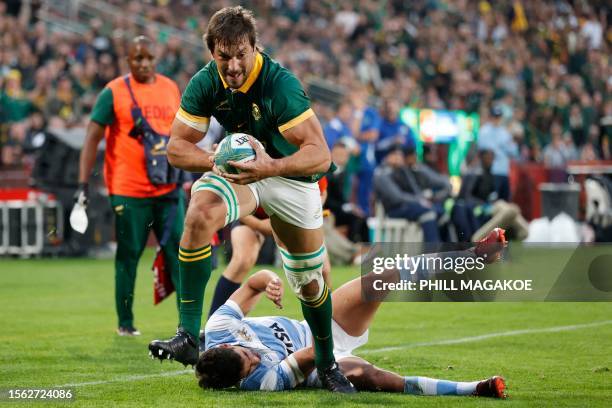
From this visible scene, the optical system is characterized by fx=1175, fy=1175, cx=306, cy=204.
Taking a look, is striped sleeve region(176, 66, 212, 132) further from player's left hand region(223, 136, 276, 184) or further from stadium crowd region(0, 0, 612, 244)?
stadium crowd region(0, 0, 612, 244)

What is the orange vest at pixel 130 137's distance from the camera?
10.1 metres

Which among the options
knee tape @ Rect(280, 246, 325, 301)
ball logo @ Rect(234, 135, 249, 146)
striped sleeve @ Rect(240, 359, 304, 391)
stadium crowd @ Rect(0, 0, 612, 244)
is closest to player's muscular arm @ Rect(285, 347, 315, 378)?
striped sleeve @ Rect(240, 359, 304, 391)

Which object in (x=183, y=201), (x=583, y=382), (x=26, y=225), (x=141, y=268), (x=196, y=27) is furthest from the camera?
(x=196, y=27)

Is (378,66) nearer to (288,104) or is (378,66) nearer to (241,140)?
(288,104)

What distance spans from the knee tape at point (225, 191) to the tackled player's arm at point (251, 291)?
0.90 metres

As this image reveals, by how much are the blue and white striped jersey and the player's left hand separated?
1.12 metres

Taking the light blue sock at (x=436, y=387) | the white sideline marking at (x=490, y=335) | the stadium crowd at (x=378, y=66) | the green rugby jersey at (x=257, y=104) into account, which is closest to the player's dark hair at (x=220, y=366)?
the light blue sock at (x=436, y=387)

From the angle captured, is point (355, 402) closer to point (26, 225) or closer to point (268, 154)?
point (268, 154)

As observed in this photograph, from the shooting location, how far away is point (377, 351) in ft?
29.9

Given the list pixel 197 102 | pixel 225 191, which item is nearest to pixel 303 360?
pixel 225 191

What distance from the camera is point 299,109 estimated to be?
6852 millimetres

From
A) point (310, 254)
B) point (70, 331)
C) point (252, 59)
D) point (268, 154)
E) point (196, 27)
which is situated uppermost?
point (196, 27)

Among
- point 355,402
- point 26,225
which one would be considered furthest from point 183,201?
point 26,225

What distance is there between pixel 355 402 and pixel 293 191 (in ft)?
4.25
